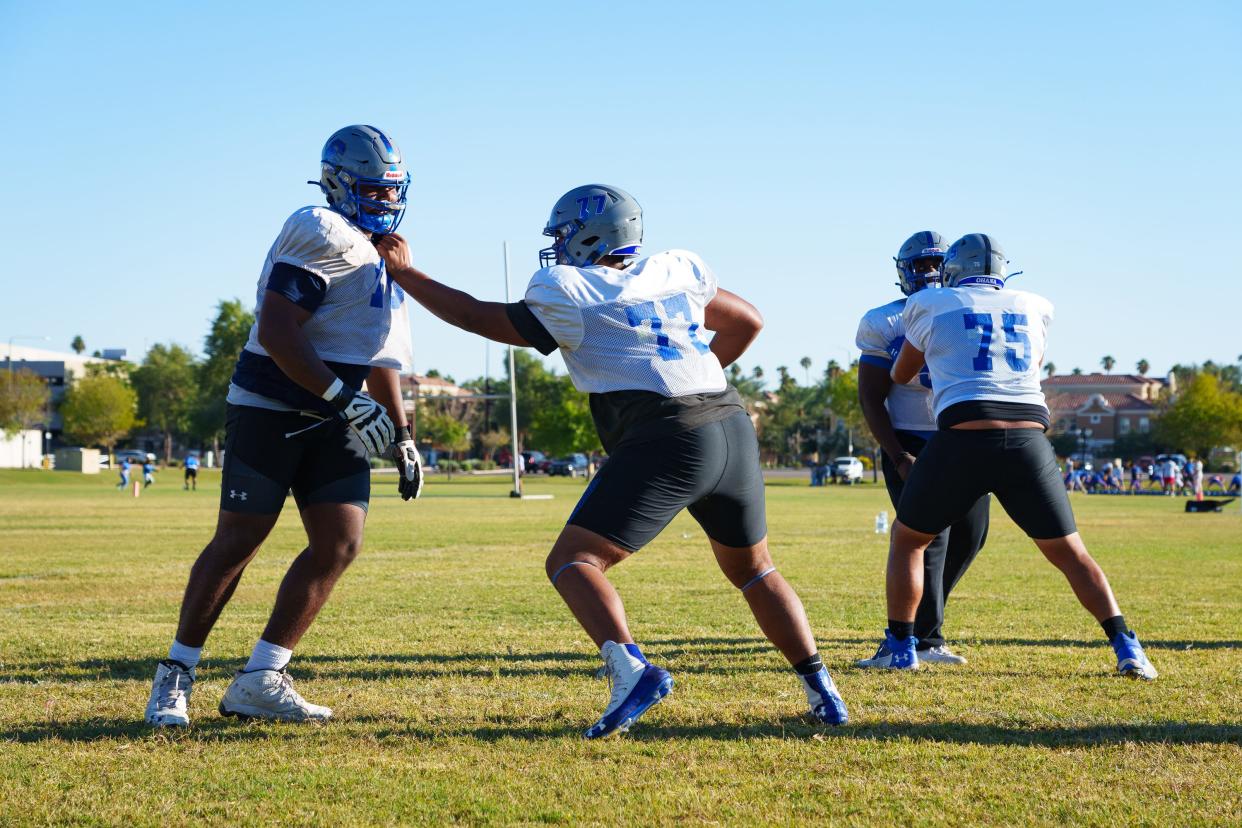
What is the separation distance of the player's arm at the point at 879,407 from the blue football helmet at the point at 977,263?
797 millimetres

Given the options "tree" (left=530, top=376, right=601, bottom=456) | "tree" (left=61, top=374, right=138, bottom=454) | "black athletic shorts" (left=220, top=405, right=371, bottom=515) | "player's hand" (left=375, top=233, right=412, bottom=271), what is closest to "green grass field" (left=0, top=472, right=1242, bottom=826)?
"black athletic shorts" (left=220, top=405, right=371, bottom=515)

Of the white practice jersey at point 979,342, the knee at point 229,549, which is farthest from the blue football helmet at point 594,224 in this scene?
the white practice jersey at point 979,342

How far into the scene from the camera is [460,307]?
14.3 ft

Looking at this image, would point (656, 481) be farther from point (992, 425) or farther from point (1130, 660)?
point (1130, 660)

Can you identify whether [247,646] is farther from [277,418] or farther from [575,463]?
[575,463]

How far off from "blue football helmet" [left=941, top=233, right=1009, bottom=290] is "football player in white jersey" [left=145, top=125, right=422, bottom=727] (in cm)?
276

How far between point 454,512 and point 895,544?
21950 millimetres

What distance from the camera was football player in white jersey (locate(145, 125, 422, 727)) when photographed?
4.66m

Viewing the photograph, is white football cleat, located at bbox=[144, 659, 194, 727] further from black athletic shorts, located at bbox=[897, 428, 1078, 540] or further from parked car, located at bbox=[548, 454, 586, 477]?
parked car, located at bbox=[548, 454, 586, 477]

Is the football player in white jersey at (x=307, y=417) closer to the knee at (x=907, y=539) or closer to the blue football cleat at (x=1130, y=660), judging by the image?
the knee at (x=907, y=539)

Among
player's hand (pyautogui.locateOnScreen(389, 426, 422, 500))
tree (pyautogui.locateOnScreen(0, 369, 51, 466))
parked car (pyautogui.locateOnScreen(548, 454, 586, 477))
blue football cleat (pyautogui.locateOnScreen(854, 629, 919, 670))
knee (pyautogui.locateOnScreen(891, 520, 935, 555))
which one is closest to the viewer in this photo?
player's hand (pyautogui.locateOnScreen(389, 426, 422, 500))

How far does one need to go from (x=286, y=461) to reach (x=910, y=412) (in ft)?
11.8

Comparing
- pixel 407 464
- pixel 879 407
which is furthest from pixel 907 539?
pixel 407 464

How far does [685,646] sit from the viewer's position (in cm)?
708
